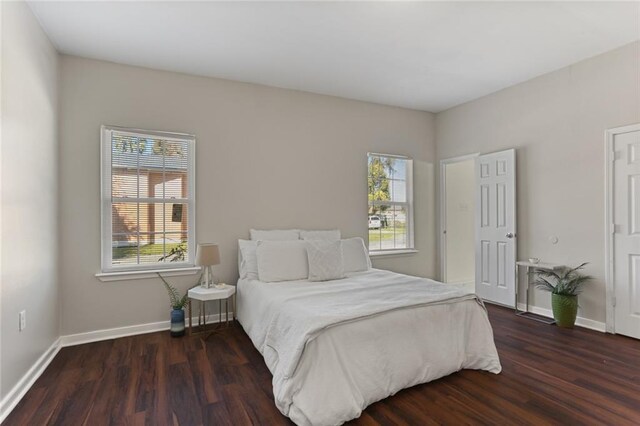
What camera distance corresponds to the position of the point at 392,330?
224 cm

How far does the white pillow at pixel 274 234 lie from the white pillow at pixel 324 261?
0.47 meters

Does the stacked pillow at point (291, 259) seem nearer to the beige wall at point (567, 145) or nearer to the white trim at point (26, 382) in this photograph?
the white trim at point (26, 382)

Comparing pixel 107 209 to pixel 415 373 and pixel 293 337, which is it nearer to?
pixel 293 337

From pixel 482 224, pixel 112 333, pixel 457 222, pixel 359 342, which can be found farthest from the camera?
pixel 457 222

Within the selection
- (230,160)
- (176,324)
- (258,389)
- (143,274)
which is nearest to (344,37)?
(230,160)

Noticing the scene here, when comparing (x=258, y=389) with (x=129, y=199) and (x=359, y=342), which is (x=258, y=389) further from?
(x=129, y=199)

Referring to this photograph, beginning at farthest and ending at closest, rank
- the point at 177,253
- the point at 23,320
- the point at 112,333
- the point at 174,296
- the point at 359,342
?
the point at 177,253
the point at 174,296
the point at 112,333
the point at 23,320
the point at 359,342

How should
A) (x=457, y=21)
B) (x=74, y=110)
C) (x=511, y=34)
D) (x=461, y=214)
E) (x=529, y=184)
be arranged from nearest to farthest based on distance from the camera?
1. (x=457, y=21)
2. (x=511, y=34)
3. (x=74, y=110)
4. (x=529, y=184)
5. (x=461, y=214)

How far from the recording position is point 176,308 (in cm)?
340

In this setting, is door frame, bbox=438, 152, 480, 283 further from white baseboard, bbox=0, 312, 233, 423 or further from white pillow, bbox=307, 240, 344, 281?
white baseboard, bbox=0, 312, 233, 423

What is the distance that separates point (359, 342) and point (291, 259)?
A: 153 cm

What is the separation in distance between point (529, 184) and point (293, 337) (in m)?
3.56

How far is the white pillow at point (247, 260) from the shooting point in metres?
3.58

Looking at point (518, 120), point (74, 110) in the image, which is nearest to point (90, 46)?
point (74, 110)
